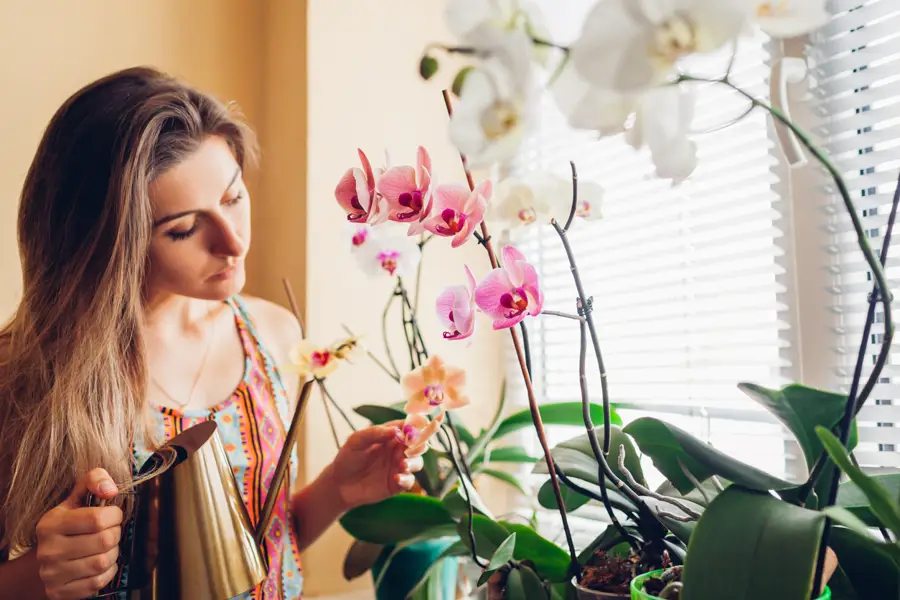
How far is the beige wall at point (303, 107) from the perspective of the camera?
3.72 feet

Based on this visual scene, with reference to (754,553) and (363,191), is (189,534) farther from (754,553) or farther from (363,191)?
(754,553)

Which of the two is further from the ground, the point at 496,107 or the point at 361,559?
the point at 496,107

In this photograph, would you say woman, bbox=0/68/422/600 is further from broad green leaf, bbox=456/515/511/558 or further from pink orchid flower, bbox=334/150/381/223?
pink orchid flower, bbox=334/150/381/223

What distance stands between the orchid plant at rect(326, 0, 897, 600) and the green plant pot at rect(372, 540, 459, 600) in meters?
0.26

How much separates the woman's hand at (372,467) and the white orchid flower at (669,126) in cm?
51

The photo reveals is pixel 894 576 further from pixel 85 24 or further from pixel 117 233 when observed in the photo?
pixel 85 24

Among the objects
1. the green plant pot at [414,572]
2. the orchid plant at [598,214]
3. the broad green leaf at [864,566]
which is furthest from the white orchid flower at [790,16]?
the green plant pot at [414,572]

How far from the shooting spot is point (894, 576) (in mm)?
455

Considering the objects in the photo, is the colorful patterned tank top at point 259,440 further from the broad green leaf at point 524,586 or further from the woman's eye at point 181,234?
the broad green leaf at point 524,586

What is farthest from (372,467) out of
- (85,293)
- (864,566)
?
(864,566)

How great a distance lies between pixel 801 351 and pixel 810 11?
1.79 ft

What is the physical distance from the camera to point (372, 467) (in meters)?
0.85

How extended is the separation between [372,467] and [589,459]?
346mm

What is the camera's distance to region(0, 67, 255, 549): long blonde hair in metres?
0.75
